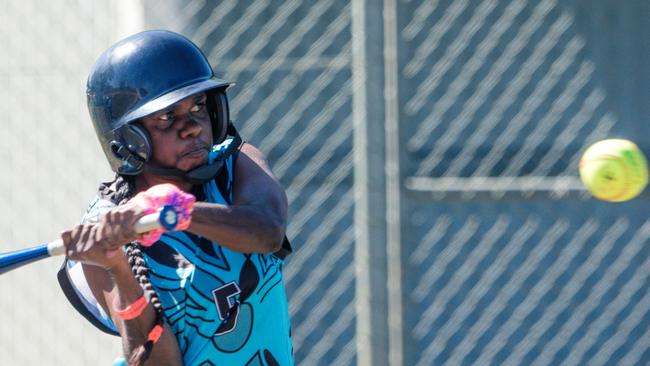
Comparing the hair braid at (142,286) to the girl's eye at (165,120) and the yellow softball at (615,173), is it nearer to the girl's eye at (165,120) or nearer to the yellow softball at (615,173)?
the girl's eye at (165,120)

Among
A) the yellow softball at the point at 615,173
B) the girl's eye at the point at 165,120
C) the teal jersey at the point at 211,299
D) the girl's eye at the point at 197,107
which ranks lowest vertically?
the teal jersey at the point at 211,299

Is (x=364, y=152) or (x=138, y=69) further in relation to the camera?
(x=364, y=152)

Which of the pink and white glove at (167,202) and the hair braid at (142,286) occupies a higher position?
the pink and white glove at (167,202)

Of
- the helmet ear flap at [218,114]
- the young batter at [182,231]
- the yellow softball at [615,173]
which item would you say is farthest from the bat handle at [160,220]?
the yellow softball at [615,173]

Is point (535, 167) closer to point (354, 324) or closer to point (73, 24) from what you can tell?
point (354, 324)

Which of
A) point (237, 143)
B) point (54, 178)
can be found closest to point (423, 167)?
point (54, 178)

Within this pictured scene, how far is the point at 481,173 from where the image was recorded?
Answer: 5602mm

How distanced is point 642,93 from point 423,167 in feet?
3.80

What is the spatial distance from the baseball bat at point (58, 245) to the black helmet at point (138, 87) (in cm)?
47

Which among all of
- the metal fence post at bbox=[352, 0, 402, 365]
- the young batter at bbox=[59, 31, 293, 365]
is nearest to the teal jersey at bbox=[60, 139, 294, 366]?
the young batter at bbox=[59, 31, 293, 365]

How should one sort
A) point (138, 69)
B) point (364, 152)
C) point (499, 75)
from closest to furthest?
point (138, 69), point (364, 152), point (499, 75)

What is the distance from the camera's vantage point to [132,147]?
293cm

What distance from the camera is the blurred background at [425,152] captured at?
555cm

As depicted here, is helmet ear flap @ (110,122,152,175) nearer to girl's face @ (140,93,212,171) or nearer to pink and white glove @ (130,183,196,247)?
girl's face @ (140,93,212,171)
